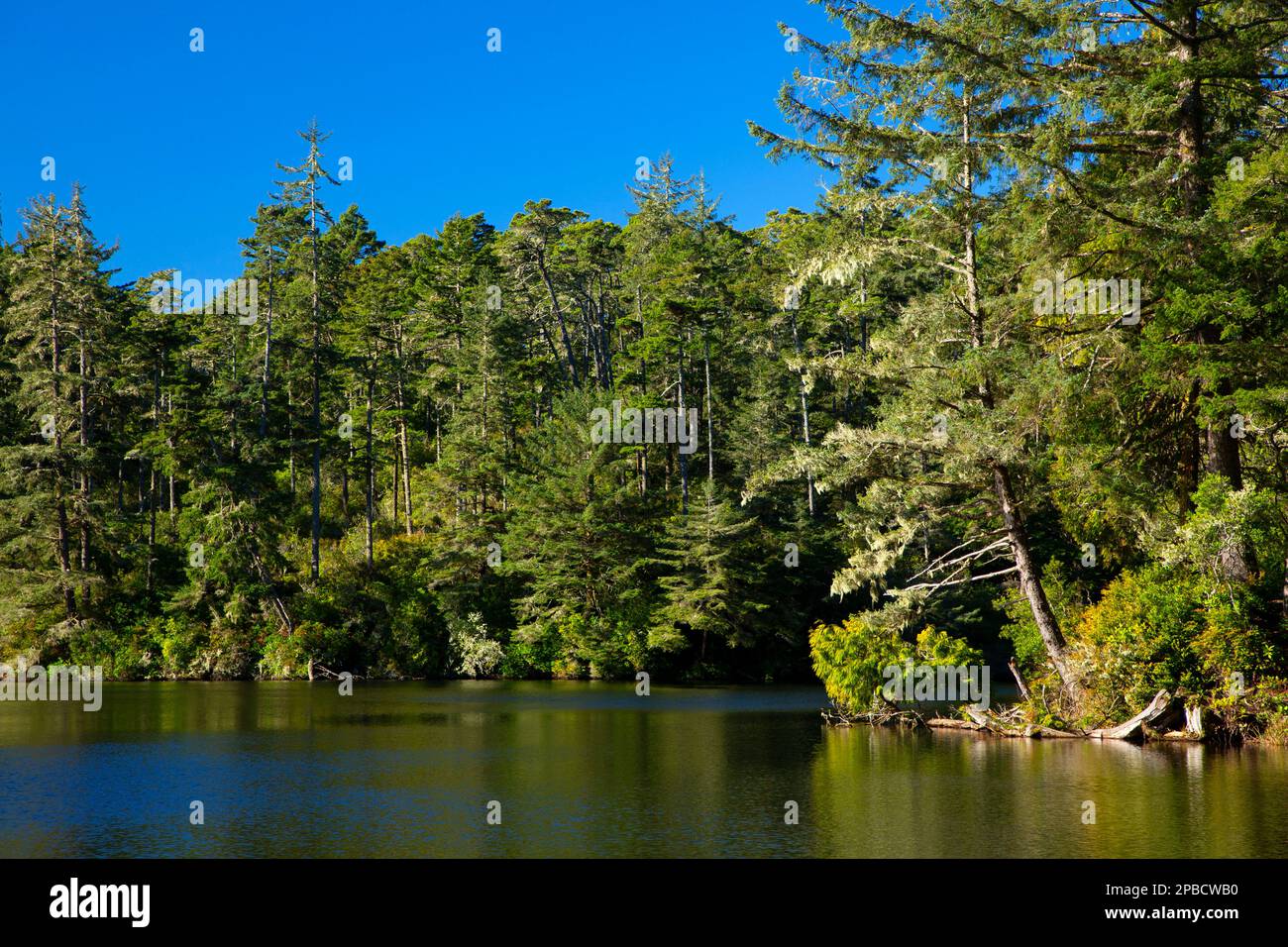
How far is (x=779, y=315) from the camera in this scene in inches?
2242

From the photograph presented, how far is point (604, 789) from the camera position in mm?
17875

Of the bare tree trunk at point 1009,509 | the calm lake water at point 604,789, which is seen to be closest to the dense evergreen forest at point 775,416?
the bare tree trunk at point 1009,509

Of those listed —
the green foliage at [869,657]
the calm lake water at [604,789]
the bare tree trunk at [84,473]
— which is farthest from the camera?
the bare tree trunk at [84,473]

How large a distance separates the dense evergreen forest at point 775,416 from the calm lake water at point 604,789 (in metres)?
4.35

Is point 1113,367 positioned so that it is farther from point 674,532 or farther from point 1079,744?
point 674,532

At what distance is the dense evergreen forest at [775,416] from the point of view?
2228 centimetres

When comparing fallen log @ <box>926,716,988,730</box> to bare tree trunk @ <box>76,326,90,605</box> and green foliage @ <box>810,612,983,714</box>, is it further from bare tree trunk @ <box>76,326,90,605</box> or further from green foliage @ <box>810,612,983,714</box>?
bare tree trunk @ <box>76,326,90,605</box>

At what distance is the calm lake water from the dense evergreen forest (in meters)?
4.35

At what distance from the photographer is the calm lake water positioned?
13.9 meters

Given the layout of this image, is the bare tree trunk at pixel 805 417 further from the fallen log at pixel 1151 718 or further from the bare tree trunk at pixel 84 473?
the bare tree trunk at pixel 84 473

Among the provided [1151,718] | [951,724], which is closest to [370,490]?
[951,724]

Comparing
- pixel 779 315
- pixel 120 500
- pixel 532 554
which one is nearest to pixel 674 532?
pixel 532 554

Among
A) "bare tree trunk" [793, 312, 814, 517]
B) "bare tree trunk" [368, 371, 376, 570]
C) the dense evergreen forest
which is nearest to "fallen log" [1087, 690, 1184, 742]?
the dense evergreen forest

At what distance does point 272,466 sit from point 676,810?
36.9m
